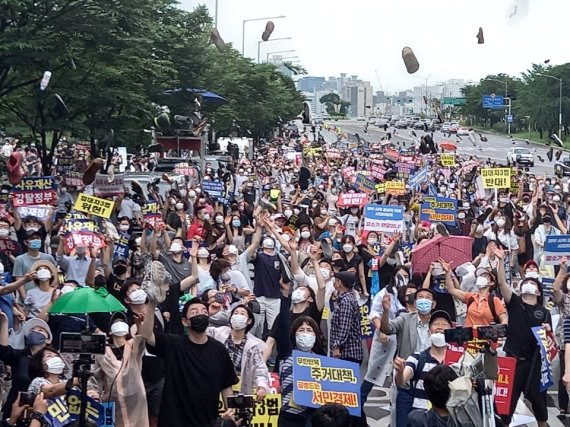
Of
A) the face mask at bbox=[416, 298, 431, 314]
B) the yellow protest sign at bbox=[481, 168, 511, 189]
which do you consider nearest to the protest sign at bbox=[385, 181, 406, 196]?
the yellow protest sign at bbox=[481, 168, 511, 189]

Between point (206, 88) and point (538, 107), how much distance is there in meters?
47.0

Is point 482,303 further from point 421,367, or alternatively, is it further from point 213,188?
point 213,188

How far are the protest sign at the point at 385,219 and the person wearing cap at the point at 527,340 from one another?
6055mm

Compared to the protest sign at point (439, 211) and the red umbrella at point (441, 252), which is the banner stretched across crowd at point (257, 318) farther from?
→ the protest sign at point (439, 211)

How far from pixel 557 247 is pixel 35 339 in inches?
280

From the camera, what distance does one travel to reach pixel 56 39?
19.4m

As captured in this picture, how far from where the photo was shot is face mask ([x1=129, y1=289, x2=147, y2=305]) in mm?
7258

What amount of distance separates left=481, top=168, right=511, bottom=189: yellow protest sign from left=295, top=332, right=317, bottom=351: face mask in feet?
44.1

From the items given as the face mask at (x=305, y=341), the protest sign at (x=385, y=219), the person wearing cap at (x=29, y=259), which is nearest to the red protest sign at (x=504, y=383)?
the face mask at (x=305, y=341)

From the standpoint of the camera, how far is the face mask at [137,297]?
23.8ft

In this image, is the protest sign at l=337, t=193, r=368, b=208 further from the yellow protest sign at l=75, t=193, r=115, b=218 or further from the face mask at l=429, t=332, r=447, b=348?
the face mask at l=429, t=332, r=447, b=348

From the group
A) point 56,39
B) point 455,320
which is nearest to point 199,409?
point 455,320

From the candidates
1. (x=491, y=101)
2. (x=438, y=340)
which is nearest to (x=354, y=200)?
(x=438, y=340)

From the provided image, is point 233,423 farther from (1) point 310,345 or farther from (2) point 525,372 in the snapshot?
(2) point 525,372
